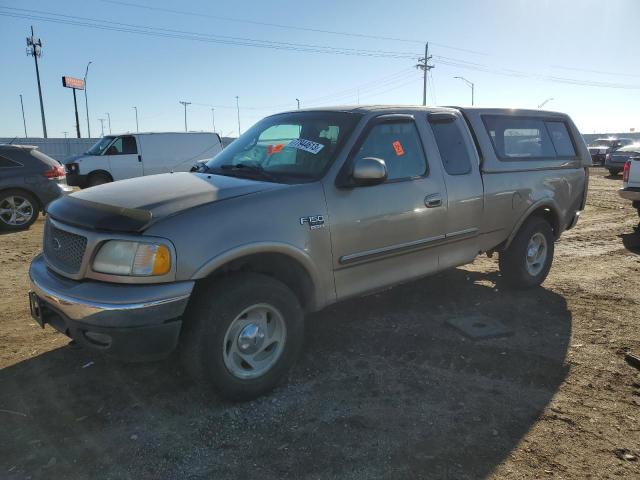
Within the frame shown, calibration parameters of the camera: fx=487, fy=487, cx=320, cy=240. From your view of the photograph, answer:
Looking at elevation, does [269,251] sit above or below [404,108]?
below

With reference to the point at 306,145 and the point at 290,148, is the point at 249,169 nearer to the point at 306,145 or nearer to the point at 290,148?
the point at 290,148

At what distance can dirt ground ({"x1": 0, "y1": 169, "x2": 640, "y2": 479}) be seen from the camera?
105 inches

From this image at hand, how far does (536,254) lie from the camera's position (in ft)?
18.7

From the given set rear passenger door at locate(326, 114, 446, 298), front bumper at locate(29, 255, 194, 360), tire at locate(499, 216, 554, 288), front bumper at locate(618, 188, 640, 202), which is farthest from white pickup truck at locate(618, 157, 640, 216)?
front bumper at locate(29, 255, 194, 360)

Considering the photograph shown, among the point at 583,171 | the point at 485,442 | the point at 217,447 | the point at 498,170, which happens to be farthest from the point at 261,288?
the point at 583,171

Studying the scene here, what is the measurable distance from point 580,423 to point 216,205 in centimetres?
267

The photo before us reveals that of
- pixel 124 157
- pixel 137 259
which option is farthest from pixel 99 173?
pixel 137 259

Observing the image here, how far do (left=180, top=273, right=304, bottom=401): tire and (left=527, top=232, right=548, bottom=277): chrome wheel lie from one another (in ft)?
11.0

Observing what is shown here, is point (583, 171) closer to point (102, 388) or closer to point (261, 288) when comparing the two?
point (261, 288)

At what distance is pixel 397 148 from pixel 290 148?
906 mm

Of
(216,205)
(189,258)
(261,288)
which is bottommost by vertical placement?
(261,288)

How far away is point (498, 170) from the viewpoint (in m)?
4.91

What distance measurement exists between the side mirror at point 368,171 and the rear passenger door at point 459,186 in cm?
104

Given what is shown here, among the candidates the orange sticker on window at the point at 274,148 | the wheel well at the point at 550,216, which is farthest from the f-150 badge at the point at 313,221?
the wheel well at the point at 550,216
